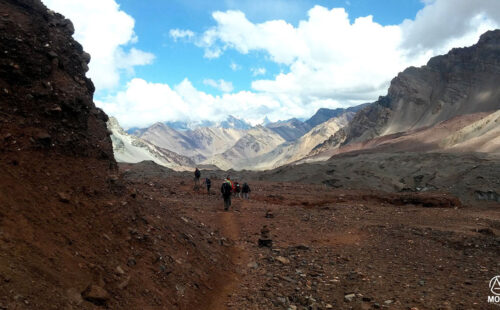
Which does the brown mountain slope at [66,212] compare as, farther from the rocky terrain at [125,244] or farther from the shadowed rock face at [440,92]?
the shadowed rock face at [440,92]

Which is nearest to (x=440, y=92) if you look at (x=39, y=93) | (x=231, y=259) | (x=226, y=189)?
(x=226, y=189)

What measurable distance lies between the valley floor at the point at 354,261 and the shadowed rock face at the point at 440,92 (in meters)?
101

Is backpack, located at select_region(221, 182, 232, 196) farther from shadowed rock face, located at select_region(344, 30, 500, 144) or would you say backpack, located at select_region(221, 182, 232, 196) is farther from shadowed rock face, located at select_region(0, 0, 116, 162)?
shadowed rock face, located at select_region(344, 30, 500, 144)

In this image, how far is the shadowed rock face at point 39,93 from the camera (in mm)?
7844

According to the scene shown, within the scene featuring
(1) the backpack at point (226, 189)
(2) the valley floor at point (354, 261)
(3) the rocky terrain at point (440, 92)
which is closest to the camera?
Result: (2) the valley floor at point (354, 261)

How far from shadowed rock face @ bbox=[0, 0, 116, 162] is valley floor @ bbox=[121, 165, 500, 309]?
241 centimetres

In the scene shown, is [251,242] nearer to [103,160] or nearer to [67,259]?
→ [103,160]

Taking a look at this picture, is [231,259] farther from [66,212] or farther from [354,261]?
[66,212]

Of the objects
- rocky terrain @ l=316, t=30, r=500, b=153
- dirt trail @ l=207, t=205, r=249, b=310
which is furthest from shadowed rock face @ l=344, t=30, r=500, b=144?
dirt trail @ l=207, t=205, r=249, b=310

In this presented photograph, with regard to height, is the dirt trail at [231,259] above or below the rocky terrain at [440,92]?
below

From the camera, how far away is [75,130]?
9.11 m

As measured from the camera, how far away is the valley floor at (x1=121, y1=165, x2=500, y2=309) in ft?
25.1

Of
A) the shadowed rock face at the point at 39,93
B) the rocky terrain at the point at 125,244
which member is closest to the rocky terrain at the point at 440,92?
the rocky terrain at the point at 125,244

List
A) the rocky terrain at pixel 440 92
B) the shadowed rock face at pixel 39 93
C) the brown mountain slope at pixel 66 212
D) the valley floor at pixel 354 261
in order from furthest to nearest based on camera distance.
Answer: the rocky terrain at pixel 440 92 → the shadowed rock face at pixel 39 93 → the valley floor at pixel 354 261 → the brown mountain slope at pixel 66 212
